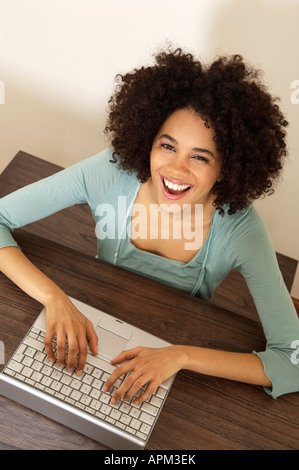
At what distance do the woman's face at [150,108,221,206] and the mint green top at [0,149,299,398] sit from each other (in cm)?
10

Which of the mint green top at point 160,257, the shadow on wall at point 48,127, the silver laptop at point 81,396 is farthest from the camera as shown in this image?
the shadow on wall at point 48,127

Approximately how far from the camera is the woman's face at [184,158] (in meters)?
1.07

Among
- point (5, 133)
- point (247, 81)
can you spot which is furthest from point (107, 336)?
point (5, 133)

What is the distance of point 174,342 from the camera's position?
0.99m

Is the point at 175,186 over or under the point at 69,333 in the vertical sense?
over

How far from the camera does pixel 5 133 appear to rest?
207cm

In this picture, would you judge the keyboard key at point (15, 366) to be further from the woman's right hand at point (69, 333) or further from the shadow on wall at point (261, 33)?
the shadow on wall at point (261, 33)

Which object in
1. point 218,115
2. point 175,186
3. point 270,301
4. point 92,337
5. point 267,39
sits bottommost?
point 92,337

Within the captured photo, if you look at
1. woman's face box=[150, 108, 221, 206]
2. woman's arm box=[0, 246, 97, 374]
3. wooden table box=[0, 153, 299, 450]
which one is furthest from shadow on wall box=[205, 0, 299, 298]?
woman's arm box=[0, 246, 97, 374]

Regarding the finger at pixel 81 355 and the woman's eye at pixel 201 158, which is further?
the woman's eye at pixel 201 158

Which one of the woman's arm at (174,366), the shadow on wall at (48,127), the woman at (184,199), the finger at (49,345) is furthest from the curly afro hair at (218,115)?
the shadow on wall at (48,127)

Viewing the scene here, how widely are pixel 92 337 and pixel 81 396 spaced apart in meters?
0.12

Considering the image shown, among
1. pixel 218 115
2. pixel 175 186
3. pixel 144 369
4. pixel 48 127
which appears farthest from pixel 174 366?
pixel 48 127

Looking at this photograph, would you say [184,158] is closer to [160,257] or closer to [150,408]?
[160,257]
